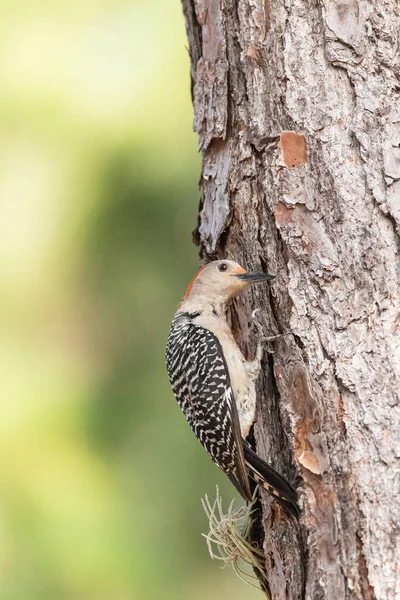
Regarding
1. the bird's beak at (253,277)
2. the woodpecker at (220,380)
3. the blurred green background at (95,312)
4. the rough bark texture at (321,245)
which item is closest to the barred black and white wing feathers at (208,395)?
the woodpecker at (220,380)

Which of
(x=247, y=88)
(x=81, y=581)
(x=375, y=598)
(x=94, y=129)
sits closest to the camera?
(x=375, y=598)

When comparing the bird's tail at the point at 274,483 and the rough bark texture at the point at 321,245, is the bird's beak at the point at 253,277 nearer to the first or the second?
the rough bark texture at the point at 321,245

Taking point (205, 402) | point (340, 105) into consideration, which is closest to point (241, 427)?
point (205, 402)

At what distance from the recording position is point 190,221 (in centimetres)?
509

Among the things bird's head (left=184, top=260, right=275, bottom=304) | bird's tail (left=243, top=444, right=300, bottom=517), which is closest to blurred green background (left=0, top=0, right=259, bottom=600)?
bird's head (left=184, top=260, right=275, bottom=304)

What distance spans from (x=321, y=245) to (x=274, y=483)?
907mm

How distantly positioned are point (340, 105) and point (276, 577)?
1.84m

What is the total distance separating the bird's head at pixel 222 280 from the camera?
10.6 feet

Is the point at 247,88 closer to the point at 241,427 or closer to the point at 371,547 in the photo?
the point at 241,427

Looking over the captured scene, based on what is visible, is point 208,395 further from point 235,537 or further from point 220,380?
point 235,537

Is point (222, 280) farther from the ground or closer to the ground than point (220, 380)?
farther from the ground

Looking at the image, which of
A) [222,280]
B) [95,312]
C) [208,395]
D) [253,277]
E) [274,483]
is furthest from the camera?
[95,312]

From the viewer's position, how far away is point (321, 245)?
9.32 feet

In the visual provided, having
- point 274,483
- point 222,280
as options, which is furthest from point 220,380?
point 274,483
